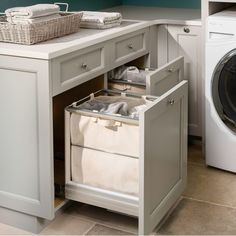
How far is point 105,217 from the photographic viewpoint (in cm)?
263

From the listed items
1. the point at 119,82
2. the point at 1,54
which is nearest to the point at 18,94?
the point at 1,54

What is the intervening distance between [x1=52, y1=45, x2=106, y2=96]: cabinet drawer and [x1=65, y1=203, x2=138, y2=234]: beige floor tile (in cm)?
65

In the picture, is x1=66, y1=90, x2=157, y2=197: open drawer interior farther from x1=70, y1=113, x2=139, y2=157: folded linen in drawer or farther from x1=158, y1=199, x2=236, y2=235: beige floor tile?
x1=158, y1=199, x2=236, y2=235: beige floor tile

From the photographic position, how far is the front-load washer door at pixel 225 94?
2965mm

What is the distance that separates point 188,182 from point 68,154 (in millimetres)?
852

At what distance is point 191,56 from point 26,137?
4.37ft

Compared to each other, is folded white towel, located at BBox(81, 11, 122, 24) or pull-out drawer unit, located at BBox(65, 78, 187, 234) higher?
folded white towel, located at BBox(81, 11, 122, 24)

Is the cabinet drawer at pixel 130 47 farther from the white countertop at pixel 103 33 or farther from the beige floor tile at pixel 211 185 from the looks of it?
A: the beige floor tile at pixel 211 185

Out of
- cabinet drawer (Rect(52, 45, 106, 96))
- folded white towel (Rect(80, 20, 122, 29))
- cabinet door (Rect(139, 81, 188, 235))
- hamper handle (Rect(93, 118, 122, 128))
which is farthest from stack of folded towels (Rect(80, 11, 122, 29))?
hamper handle (Rect(93, 118, 122, 128))

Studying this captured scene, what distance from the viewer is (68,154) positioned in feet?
7.97

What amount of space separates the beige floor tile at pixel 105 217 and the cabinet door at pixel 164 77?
0.61 meters

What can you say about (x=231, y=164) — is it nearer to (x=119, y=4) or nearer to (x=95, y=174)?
(x=95, y=174)

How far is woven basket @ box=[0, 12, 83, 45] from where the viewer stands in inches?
92.8

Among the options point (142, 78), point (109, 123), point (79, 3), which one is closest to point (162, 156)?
point (109, 123)
